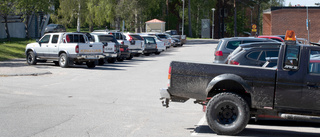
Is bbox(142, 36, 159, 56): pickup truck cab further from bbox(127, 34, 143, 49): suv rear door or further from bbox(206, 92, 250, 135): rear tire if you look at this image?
bbox(206, 92, 250, 135): rear tire

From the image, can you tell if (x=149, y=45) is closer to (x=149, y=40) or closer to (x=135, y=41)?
(x=149, y=40)

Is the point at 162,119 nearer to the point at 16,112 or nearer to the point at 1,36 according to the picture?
the point at 16,112

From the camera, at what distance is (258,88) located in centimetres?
853

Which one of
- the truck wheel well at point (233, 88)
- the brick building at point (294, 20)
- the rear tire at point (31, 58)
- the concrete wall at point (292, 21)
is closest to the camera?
the truck wheel well at point (233, 88)

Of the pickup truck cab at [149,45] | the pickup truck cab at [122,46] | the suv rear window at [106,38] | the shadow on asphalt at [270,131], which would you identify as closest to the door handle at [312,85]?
the shadow on asphalt at [270,131]

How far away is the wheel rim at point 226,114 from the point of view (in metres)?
8.62

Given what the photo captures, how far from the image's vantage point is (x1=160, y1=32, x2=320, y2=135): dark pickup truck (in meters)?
8.41

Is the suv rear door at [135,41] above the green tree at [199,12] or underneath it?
underneath

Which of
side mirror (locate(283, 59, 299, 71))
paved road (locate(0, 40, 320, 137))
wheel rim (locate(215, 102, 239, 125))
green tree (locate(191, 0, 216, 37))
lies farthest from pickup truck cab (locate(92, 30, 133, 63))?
green tree (locate(191, 0, 216, 37))

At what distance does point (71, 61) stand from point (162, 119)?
1423cm

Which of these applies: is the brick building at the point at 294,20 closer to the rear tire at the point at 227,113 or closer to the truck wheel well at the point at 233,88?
the truck wheel well at the point at 233,88

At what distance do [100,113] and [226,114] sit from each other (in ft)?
11.4

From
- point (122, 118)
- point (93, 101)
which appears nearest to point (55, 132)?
point (122, 118)

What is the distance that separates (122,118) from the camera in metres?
10.3
